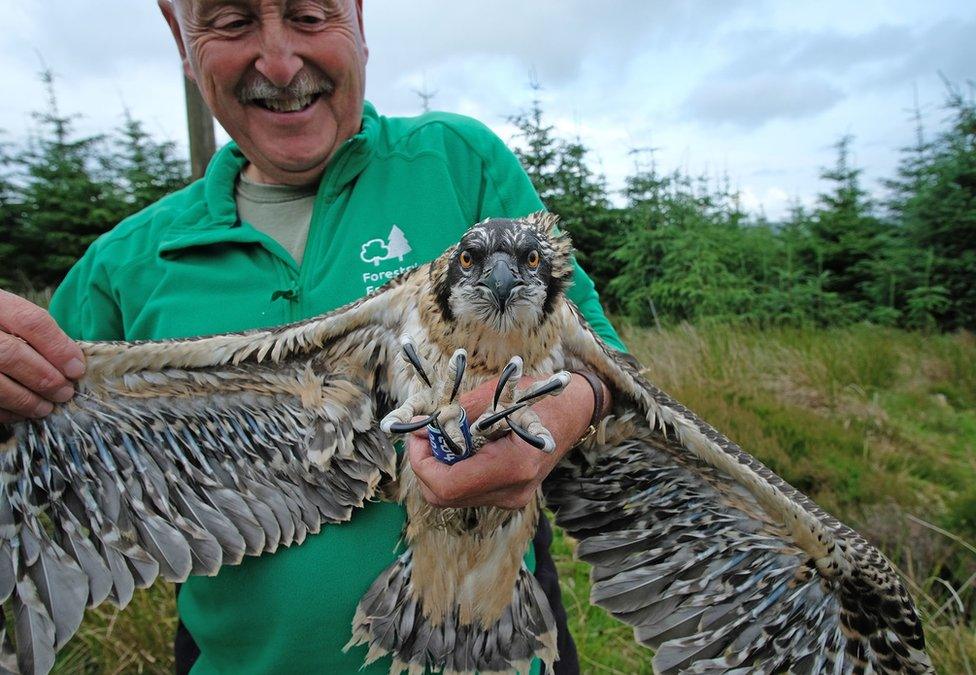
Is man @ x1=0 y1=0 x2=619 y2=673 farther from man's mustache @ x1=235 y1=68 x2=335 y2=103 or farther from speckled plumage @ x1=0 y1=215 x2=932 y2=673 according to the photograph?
speckled plumage @ x1=0 y1=215 x2=932 y2=673

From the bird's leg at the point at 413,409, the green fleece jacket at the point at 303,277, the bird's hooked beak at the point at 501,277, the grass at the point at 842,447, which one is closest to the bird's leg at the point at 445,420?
the bird's leg at the point at 413,409

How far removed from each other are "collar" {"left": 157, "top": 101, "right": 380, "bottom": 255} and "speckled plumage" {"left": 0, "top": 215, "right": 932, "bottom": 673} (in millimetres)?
510

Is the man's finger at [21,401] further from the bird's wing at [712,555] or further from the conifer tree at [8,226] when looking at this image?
the conifer tree at [8,226]

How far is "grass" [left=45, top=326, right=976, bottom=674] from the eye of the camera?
4.27m

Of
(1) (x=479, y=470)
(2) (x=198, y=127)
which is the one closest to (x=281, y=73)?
(1) (x=479, y=470)

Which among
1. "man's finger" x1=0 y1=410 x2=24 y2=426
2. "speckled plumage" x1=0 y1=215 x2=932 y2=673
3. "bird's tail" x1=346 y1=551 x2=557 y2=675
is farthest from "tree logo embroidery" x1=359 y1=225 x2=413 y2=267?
"man's finger" x1=0 y1=410 x2=24 y2=426

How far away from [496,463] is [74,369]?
152 centimetres

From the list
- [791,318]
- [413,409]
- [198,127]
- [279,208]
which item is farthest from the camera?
[791,318]

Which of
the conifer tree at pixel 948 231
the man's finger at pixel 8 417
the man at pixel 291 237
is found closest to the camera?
the man's finger at pixel 8 417

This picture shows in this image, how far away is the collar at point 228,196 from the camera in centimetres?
250

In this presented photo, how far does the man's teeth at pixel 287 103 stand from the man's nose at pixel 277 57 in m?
0.08

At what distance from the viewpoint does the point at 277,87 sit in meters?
2.53

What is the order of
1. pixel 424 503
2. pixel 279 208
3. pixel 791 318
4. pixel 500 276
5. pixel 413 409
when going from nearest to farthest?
pixel 413 409
pixel 500 276
pixel 424 503
pixel 279 208
pixel 791 318

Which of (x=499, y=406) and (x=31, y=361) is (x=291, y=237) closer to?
(x=31, y=361)
